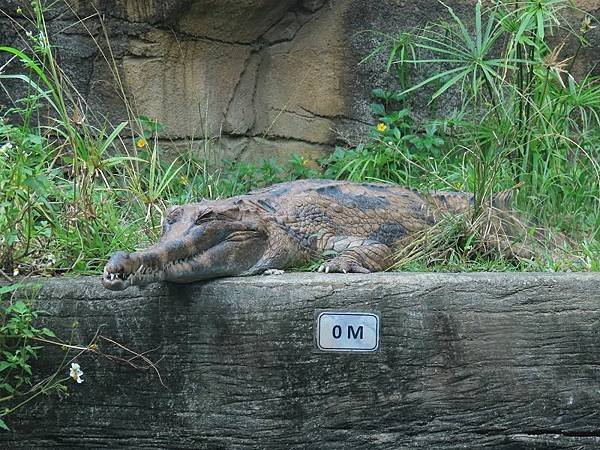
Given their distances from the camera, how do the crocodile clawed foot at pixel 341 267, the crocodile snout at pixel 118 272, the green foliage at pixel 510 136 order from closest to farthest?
the crocodile snout at pixel 118 272, the crocodile clawed foot at pixel 341 267, the green foliage at pixel 510 136

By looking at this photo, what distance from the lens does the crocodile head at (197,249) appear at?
11.9ft

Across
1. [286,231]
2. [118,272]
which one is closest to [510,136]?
[286,231]

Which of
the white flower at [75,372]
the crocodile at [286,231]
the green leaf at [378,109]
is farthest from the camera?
the green leaf at [378,109]

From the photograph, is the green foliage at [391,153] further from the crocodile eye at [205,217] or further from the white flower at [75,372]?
the white flower at [75,372]

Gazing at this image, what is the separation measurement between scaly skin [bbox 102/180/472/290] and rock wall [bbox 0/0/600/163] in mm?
1567

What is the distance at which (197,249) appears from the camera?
3994mm

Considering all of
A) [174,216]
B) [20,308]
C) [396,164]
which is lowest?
[396,164]

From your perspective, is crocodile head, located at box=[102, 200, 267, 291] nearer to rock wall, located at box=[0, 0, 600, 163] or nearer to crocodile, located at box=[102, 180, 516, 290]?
crocodile, located at box=[102, 180, 516, 290]

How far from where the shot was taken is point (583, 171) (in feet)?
17.4

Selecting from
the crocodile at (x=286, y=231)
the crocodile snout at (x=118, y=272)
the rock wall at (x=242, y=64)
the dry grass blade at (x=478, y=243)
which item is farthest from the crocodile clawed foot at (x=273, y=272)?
the rock wall at (x=242, y=64)

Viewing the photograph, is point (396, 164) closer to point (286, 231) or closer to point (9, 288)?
point (286, 231)

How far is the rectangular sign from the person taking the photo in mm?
3770

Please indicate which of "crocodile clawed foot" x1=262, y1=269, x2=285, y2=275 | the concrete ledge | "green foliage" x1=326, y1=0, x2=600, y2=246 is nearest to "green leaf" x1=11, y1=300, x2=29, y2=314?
the concrete ledge

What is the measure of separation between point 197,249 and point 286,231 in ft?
2.06
